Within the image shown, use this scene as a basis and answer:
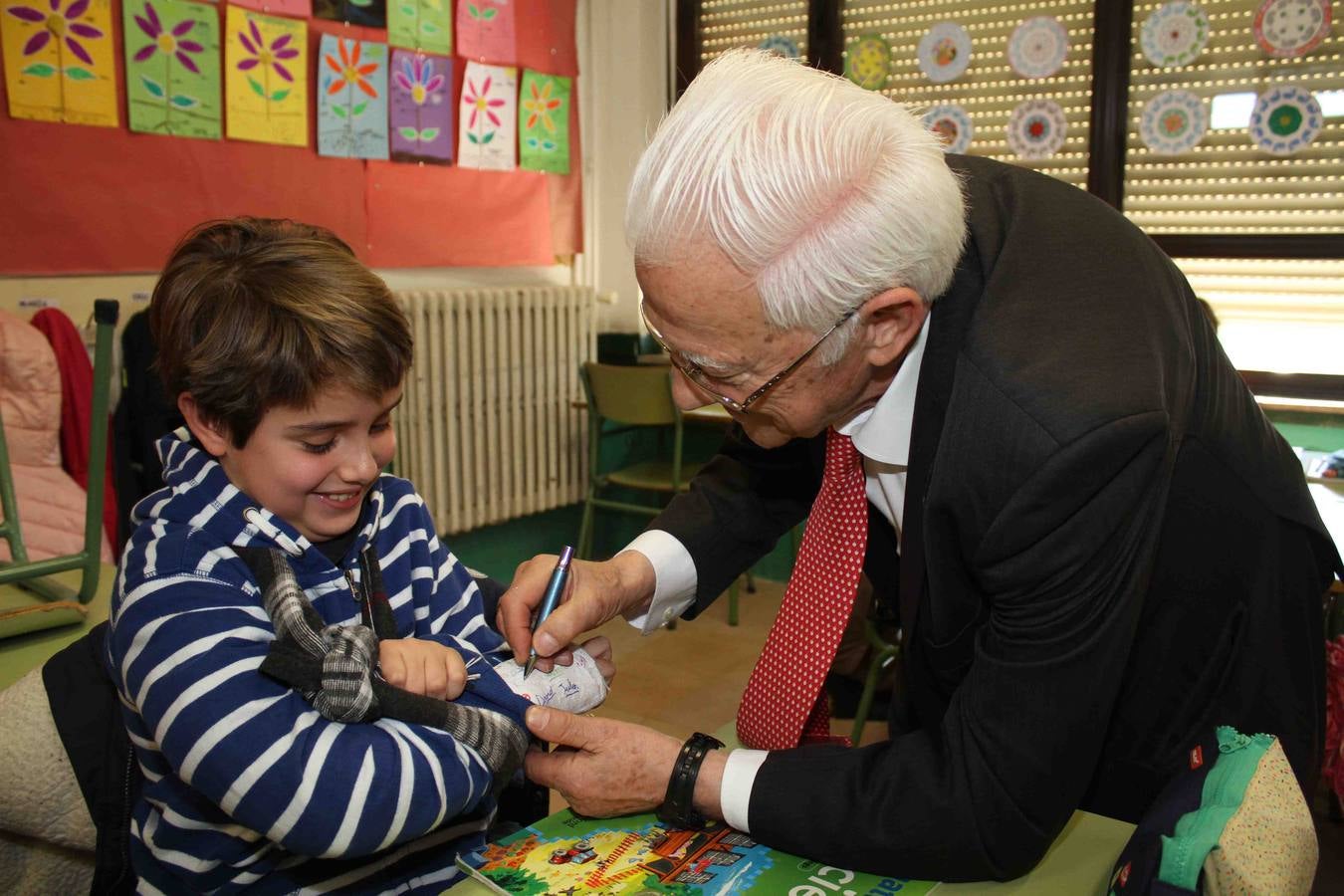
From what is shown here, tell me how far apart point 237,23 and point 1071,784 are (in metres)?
3.35

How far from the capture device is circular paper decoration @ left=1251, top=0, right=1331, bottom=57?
3477 mm

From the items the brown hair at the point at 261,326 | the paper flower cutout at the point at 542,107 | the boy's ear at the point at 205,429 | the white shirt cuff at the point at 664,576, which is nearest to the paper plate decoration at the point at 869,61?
the paper flower cutout at the point at 542,107

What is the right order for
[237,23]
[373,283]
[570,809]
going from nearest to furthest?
[570,809], [373,283], [237,23]

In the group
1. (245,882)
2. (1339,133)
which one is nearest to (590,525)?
(1339,133)

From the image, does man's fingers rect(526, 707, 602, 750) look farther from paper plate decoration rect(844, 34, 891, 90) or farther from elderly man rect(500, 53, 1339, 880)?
paper plate decoration rect(844, 34, 891, 90)

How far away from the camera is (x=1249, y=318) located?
378cm

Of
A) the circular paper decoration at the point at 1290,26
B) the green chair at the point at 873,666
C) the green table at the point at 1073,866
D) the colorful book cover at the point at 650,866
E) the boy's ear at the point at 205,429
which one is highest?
the circular paper decoration at the point at 1290,26

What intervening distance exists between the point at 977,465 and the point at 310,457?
693 mm

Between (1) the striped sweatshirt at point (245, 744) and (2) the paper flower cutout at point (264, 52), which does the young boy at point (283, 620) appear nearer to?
(1) the striped sweatshirt at point (245, 744)

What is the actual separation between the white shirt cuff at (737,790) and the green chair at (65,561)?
1.15 m

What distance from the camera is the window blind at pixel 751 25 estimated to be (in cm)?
458

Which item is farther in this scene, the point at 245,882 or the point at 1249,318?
the point at 1249,318

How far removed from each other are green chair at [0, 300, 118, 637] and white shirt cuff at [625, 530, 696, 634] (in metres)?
0.87

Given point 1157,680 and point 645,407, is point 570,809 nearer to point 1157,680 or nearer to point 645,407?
point 1157,680
